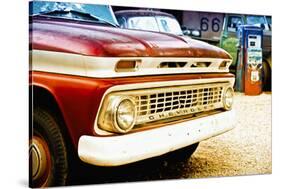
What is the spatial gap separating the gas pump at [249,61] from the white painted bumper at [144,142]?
38cm

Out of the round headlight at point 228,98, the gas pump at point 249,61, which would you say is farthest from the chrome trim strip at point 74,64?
the gas pump at point 249,61

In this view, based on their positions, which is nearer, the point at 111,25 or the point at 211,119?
the point at 111,25

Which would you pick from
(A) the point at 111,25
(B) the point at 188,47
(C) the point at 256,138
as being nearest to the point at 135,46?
(A) the point at 111,25

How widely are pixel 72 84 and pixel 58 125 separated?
26cm

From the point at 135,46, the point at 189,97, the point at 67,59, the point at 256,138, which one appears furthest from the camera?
the point at 256,138

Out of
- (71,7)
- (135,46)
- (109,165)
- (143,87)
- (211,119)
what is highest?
(71,7)

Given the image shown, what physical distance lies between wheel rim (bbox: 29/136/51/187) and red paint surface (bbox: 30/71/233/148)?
18 centimetres

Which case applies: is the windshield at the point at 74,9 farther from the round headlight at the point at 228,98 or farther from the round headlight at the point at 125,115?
the round headlight at the point at 228,98

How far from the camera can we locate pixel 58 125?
3021mm

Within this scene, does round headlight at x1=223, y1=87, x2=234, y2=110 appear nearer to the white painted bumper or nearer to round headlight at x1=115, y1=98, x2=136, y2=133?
the white painted bumper

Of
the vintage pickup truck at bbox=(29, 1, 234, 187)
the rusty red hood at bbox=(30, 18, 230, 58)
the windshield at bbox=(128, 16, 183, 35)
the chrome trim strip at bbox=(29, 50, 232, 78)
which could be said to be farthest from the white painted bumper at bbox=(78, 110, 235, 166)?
the windshield at bbox=(128, 16, 183, 35)

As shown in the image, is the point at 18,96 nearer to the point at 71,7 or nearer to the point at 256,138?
the point at 71,7

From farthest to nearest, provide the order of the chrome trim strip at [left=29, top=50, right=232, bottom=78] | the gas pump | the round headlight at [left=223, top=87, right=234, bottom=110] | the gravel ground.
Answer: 1. the gas pump
2. the round headlight at [left=223, top=87, right=234, bottom=110]
3. the gravel ground
4. the chrome trim strip at [left=29, top=50, right=232, bottom=78]

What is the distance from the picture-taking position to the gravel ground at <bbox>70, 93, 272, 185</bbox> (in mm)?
3531
